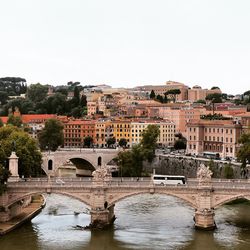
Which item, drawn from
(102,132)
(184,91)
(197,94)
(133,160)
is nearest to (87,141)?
(102,132)

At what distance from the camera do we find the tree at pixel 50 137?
2958 inches

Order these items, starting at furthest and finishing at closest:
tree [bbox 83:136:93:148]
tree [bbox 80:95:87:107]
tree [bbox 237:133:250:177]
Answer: tree [bbox 80:95:87:107] < tree [bbox 83:136:93:148] < tree [bbox 237:133:250:177]

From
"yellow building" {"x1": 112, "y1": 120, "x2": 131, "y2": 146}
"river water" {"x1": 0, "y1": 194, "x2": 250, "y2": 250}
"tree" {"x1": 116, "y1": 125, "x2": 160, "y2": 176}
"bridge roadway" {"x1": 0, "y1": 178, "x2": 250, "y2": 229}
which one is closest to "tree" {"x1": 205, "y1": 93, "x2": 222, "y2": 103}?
"yellow building" {"x1": 112, "y1": 120, "x2": 131, "y2": 146}

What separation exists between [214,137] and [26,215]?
3504cm

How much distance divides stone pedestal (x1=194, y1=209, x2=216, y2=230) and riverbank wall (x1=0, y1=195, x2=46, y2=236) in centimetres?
938

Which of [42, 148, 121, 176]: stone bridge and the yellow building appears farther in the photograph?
the yellow building

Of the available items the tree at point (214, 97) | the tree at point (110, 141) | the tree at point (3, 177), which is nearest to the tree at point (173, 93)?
the tree at point (214, 97)

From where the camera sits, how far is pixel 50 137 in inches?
2977

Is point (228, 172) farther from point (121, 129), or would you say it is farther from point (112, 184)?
point (121, 129)

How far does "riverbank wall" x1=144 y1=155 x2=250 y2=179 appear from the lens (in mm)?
53031

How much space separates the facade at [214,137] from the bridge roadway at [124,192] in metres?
30.8

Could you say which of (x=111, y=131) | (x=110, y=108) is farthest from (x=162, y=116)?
(x=110, y=108)

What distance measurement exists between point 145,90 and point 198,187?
102 meters

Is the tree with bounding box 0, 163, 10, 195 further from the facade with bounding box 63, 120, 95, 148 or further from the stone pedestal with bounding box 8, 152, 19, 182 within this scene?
the facade with bounding box 63, 120, 95, 148
